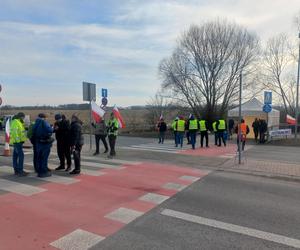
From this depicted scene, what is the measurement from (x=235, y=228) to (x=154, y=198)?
219 centimetres

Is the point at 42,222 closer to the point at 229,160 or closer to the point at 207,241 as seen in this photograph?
the point at 207,241

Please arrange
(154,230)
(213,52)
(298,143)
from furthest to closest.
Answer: (213,52), (298,143), (154,230)

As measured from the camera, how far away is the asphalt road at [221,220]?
4.77m

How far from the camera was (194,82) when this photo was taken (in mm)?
38781

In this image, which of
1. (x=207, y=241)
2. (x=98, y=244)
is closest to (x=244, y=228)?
(x=207, y=241)

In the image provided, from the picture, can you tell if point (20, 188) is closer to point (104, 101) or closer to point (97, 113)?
point (97, 113)

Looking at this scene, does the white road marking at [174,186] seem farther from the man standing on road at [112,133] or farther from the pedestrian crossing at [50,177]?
the man standing on road at [112,133]

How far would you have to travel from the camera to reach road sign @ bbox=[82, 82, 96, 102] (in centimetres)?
1534

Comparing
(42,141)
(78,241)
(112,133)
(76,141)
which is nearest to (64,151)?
(76,141)

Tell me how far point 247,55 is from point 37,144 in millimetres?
33819

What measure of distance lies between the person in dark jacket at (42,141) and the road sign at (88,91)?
20.1 feet

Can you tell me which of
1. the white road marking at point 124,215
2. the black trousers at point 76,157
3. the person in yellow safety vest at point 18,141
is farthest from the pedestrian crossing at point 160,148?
the white road marking at point 124,215

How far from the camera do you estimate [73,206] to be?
647 cm

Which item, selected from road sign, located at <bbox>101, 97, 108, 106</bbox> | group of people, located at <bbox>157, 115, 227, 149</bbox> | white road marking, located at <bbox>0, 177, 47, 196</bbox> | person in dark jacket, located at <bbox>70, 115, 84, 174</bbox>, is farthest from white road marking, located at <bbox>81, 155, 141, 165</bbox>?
group of people, located at <bbox>157, 115, 227, 149</bbox>
